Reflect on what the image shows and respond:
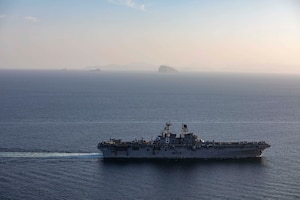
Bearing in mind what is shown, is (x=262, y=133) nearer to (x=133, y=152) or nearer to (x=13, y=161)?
(x=133, y=152)

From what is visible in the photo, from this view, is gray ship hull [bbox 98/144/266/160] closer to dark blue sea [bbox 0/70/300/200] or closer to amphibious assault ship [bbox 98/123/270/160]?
amphibious assault ship [bbox 98/123/270/160]

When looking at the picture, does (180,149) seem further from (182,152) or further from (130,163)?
(130,163)

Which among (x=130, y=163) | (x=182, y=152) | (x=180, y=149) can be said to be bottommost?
(x=130, y=163)

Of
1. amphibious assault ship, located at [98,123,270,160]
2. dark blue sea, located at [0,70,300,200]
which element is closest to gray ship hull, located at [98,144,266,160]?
amphibious assault ship, located at [98,123,270,160]

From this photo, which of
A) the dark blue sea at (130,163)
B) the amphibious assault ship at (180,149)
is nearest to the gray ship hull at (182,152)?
the amphibious assault ship at (180,149)

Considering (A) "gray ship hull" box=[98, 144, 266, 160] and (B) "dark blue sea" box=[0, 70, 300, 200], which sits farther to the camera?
(A) "gray ship hull" box=[98, 144, 266, 160]

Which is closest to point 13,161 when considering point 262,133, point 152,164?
point 152,164

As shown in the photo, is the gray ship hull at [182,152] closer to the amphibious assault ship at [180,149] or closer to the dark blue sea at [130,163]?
the amphibious assault ship at [180,149]

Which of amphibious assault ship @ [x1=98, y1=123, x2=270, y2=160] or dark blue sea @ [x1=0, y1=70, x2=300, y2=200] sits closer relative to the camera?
dark blue sea @ [x1=0, y1=70, x2=300, y2=200]

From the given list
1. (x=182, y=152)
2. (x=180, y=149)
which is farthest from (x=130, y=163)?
(x=182, y=152)
